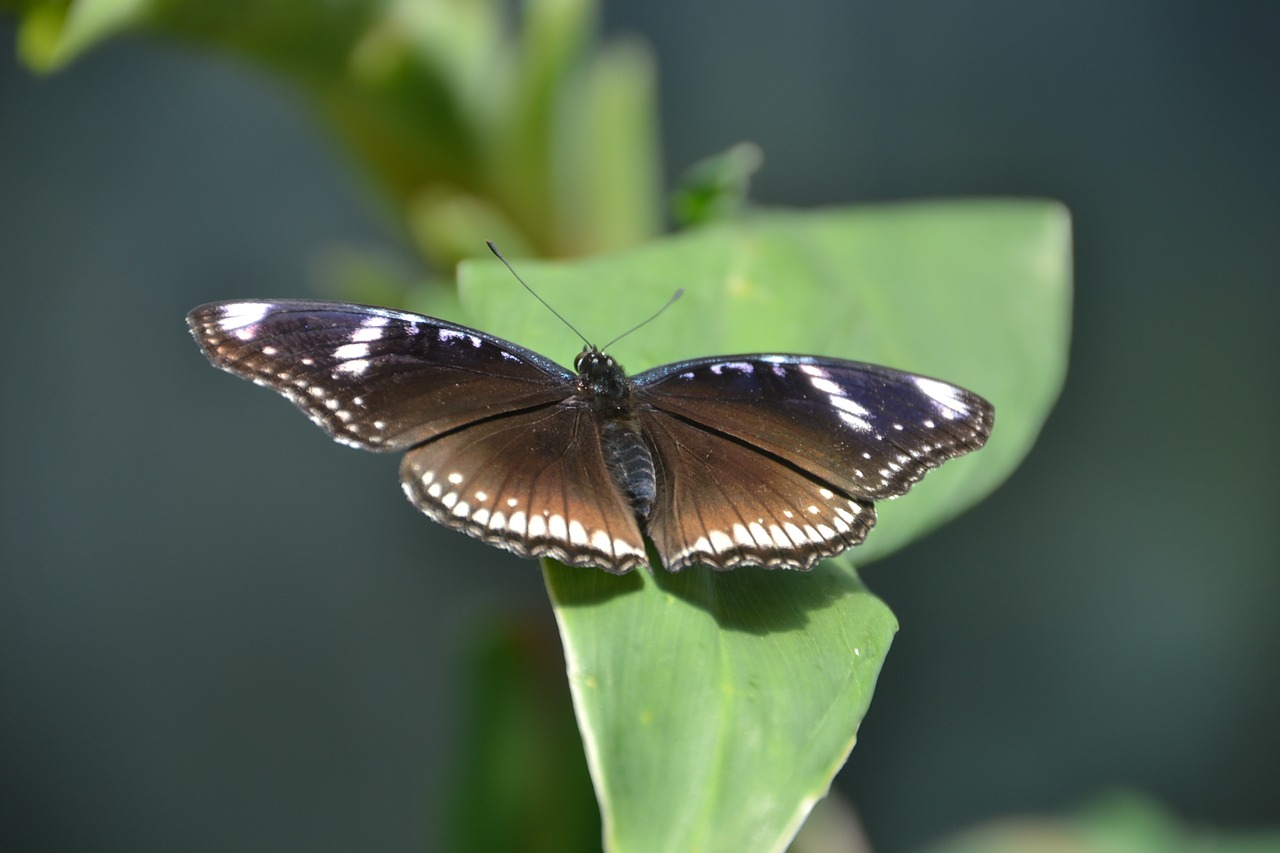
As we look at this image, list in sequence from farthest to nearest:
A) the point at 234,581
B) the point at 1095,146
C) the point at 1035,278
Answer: the point at 234,581 → the point at 1095,146 → the point at 1035,278

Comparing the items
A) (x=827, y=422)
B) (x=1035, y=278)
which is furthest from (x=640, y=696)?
(x=1035, y=278)

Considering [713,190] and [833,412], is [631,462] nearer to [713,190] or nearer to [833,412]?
[833,412]

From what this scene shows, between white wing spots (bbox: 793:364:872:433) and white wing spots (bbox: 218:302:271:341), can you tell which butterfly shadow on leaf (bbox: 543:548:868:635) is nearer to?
white wing spots (bbox: 793:364:872:433)

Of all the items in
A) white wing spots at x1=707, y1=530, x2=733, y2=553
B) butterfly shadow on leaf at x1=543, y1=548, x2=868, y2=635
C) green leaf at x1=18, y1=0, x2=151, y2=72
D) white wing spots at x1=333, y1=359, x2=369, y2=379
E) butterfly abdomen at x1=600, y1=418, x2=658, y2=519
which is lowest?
butterfly shadow on leaf at x1=543, y1=548, x2=868, y2=635

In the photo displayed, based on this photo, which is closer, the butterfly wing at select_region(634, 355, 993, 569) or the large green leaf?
the large green leaf

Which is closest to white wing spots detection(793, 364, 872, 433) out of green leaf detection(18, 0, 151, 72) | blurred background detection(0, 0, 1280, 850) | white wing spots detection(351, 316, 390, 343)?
white wing spots detection(351, 316, 390, 343)

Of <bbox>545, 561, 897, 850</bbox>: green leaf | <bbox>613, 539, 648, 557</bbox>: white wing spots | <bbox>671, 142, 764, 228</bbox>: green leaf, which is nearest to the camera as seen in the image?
<bbox>545, 561, 897, 850</bbox>: green leaf

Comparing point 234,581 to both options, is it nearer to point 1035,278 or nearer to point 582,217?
point 582,217
